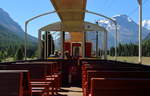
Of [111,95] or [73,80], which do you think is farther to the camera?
[73,80]

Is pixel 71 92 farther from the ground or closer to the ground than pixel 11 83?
closer to the ground

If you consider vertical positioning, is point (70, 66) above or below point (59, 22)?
below

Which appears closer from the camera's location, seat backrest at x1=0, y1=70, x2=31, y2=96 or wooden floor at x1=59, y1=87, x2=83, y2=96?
seat backrest at x1=0, y1=70, x2=31, y2=96

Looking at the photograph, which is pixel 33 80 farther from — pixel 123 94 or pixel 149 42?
pixel 149 42

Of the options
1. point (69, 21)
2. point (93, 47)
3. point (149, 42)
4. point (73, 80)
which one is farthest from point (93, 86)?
point (149, 42)

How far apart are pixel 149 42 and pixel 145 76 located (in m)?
122

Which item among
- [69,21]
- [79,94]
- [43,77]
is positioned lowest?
[79,94]

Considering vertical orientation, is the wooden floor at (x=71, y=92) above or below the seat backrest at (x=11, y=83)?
below

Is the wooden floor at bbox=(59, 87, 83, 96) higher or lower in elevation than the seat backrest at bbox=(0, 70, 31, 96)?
lower

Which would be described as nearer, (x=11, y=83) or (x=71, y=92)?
(x=11, y=83)

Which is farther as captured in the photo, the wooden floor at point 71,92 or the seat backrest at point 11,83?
the wooden floor at point 71,92

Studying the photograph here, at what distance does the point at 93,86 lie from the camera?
4371 millimetres

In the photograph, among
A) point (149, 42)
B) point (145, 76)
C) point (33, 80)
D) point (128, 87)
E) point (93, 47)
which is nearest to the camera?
point (128, 87)

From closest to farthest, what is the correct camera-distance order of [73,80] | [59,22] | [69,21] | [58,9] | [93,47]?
[58,9] < [73,80] < [69,21] < [59,22] < [93,47]
